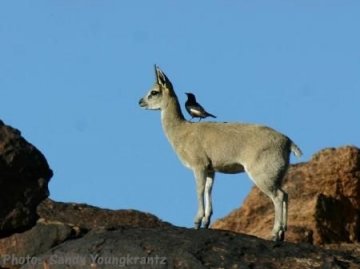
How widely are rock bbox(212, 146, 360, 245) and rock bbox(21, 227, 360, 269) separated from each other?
887 cm

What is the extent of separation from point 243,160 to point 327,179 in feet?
22.3

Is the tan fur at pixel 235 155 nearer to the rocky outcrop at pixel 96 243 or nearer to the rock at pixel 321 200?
the rocky outcrop at pixel 96 243

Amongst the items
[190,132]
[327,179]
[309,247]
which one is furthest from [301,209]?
[309,247]

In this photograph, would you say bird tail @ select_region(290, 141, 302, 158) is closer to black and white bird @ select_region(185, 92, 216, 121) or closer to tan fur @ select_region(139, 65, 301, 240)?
tan fur @ select_region(139, 65, 301, 240)

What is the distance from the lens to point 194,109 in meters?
29.6

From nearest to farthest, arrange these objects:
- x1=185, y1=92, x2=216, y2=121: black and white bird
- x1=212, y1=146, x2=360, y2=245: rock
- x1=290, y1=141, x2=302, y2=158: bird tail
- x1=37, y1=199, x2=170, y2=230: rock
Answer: x1=37, y1=199, x2=170, y2=230: rock
x1=290, y1=141, x2=302, y2=158: bird tail
x1=185, y1=92, x2=216, y2=121: black and white bird
x1=212, y1=146, x2=360, y2=245: rock

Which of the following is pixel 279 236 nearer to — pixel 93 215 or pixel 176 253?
pixel 93 215

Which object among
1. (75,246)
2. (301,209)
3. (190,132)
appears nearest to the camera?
(75,246)

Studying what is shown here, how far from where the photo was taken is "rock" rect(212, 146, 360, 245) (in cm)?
3262

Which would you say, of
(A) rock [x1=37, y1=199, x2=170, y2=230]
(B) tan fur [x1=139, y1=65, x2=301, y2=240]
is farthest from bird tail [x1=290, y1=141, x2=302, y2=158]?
(A) rock [x1=37, y1=199, x2=170, y2=230]

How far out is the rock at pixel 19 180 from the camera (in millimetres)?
23547

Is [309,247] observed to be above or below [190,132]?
below

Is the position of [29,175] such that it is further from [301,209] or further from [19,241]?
[301,209]

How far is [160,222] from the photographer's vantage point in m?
27.3
